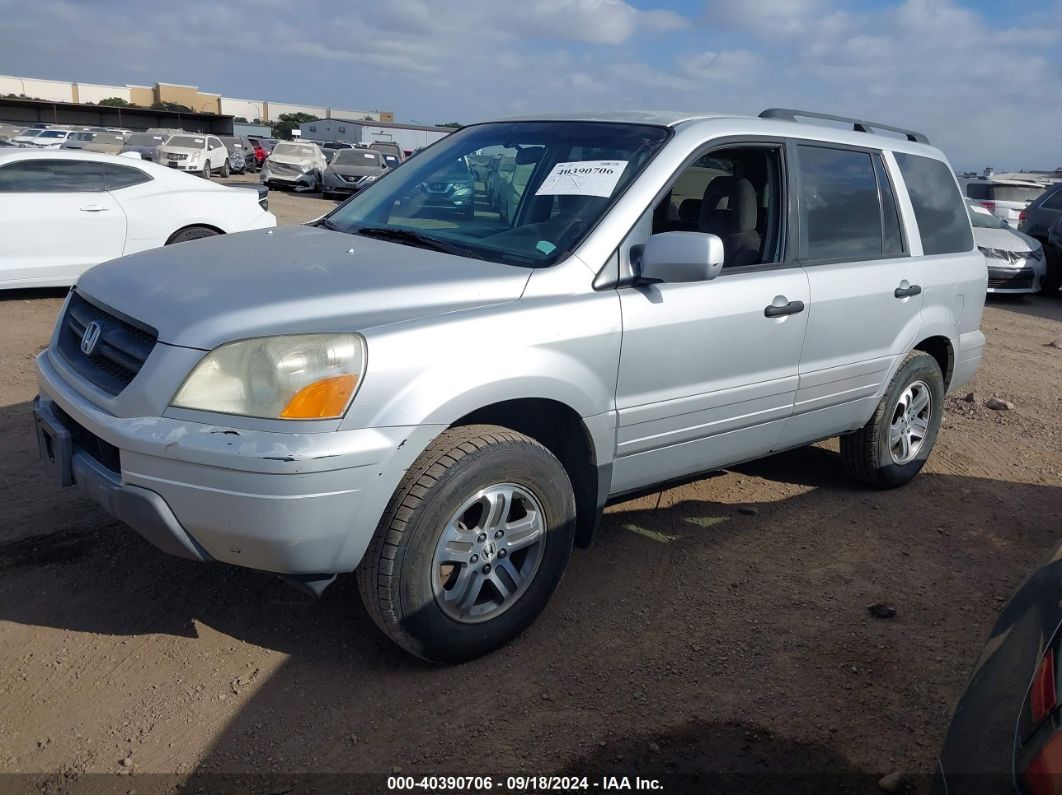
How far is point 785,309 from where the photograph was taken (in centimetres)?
381

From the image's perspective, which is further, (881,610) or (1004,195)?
(1004,195)

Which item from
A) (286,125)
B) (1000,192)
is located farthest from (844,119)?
(286,125)

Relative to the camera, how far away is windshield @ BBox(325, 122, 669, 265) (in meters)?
3.39

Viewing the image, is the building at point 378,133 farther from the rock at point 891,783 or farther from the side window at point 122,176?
the rock at point 891,783

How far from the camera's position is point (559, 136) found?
3879 mm

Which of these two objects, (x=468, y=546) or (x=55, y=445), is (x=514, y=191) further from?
Result: (x=55, y=445)

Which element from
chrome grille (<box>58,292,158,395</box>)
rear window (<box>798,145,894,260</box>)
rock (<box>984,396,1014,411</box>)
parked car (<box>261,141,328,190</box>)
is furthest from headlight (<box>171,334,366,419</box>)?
parked car (<box>261,141,328,190</box>)

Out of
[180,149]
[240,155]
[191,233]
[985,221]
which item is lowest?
[240,155]

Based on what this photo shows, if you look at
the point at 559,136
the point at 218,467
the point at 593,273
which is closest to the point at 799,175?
the point at 559,136

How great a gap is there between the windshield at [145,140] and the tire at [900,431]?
29.5m

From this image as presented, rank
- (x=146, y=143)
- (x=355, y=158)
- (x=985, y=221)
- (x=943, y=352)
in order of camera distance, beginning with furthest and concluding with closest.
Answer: (x=146, y=143) → (x=355, y=158) → (x=985, y=221) → (x=943, y=352)

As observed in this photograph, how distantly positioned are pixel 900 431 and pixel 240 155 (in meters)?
36.2

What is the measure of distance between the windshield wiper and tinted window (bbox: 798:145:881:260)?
166cm

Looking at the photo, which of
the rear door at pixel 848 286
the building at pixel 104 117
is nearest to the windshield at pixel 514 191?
the rear door at pixel 848 286
